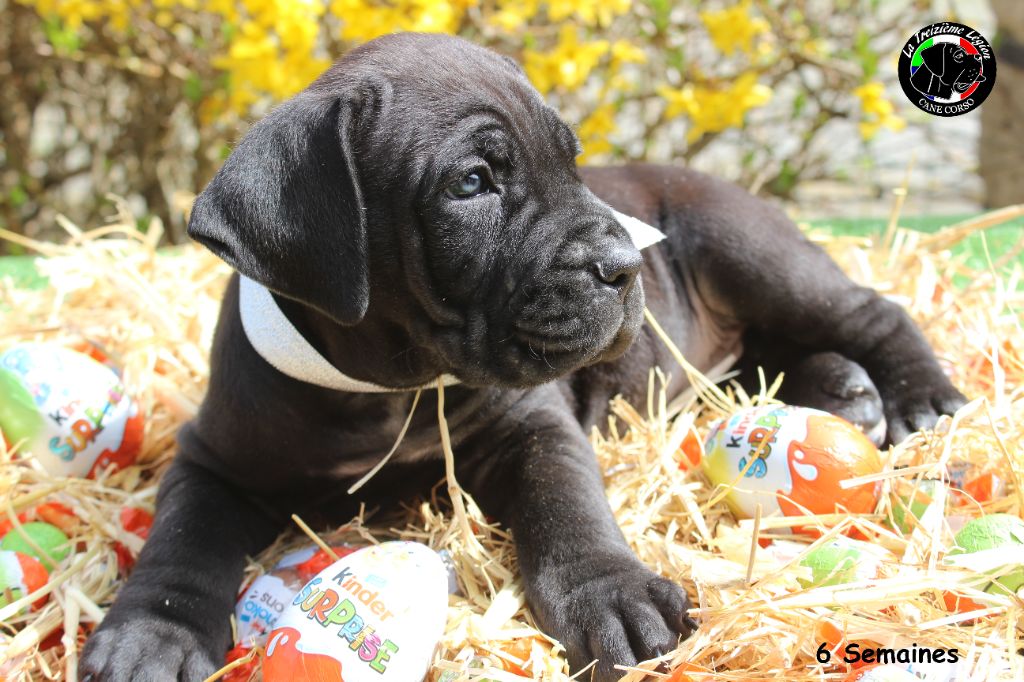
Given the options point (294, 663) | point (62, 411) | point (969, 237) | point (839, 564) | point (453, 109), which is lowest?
point (62, 411)

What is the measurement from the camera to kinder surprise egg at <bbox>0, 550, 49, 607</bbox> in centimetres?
256

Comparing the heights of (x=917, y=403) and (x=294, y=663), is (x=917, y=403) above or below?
above

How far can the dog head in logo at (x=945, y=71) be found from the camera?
384 cm

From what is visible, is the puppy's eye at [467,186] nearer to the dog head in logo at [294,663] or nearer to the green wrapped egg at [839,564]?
the dog head in logo at [294,663]

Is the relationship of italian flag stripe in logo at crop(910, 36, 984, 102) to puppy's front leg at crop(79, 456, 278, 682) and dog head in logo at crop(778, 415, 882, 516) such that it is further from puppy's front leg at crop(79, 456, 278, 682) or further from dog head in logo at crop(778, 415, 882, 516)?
puppy's front leg at crop(79, 456, 278, 682)

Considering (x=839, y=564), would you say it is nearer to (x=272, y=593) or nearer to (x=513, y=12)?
(x=272, y=593)

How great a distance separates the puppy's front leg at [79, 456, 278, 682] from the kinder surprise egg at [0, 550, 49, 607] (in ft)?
1.05

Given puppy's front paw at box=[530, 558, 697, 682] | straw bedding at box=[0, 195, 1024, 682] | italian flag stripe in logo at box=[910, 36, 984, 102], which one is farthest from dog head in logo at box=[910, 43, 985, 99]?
puppy's front paw at box=[530, 558, 697, 682]

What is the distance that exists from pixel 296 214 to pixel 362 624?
2.85ft

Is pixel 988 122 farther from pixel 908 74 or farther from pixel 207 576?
pixel 207 576

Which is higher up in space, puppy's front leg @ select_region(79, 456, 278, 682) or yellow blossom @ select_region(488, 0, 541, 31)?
yellow blossom @ select_region(488, 0, 541, 31)

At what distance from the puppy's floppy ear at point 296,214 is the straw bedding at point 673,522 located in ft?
1.70

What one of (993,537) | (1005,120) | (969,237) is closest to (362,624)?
(993,537)

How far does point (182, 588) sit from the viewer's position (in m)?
2.38
